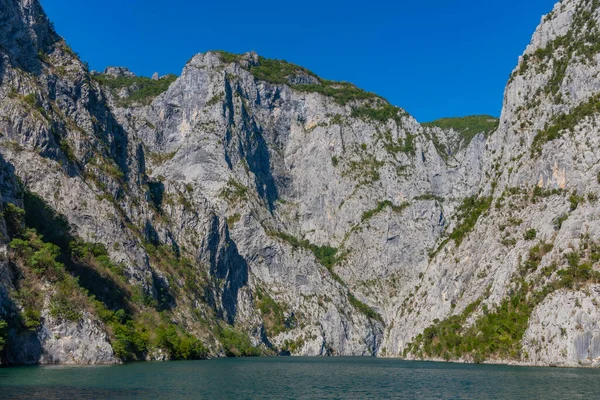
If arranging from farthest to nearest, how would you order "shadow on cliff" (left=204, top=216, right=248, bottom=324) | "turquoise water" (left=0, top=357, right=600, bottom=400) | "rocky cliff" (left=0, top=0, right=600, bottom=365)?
"shadow on cliff" (left=204, top=216, right=248, bottom=324)
"rocky cliff" (left=0, top=0, right=600, bottom=365)
"turquoise water" (left=0, top=357, right=600, bottom=400)

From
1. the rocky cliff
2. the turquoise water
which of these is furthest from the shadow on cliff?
the turquoise water

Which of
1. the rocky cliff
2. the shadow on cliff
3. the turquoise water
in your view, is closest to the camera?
the turquoise water

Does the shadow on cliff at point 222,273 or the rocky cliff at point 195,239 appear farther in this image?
the shadow on cliff at point 222,273

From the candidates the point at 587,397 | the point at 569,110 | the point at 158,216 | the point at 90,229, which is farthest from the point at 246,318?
the point at 587,397

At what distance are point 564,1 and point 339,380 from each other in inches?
4835

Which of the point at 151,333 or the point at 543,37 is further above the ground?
the point at 543,37

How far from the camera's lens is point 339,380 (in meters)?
74.0

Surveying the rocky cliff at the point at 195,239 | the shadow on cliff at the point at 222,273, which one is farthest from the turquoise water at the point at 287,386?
the shadow on cliff at the point at 222,273

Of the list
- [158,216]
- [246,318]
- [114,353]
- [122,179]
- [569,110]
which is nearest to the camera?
[114,353]

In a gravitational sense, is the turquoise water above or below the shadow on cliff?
below

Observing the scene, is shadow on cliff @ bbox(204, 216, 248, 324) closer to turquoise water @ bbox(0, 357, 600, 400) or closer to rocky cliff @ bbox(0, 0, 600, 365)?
rocky cliff @ bbox(0, 0, 600, 365)

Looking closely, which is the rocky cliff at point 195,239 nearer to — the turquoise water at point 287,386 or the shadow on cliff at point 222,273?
the shadow on cliff at point 222,273

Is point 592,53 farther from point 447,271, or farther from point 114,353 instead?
point 114,353

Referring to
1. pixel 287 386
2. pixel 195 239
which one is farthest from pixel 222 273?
pixel 287 386
